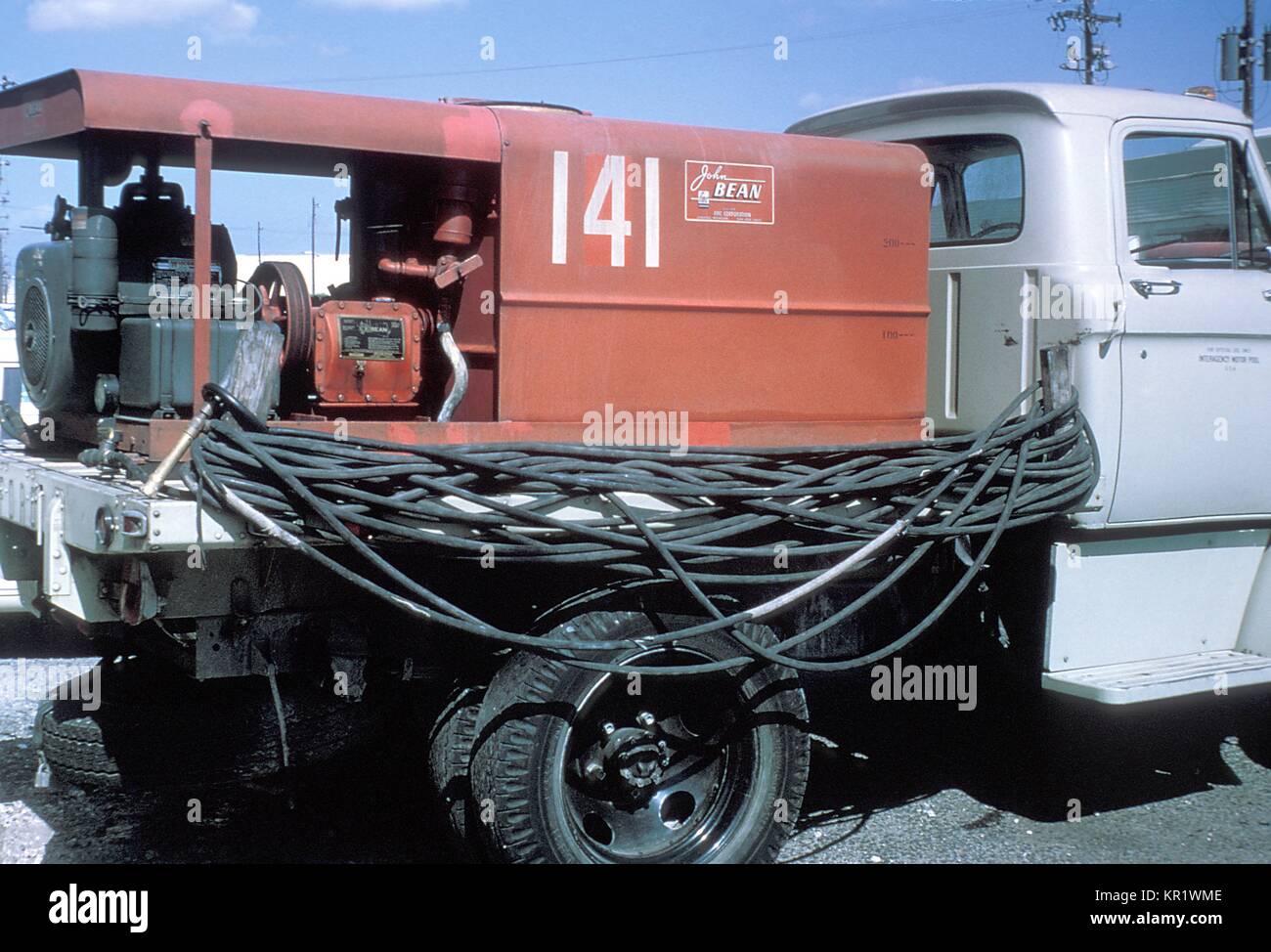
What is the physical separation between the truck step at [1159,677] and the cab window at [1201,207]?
150 cm

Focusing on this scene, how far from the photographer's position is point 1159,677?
15.1 ft

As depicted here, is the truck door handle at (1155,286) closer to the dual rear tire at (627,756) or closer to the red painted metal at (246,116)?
the dual rear tire at (627,756)

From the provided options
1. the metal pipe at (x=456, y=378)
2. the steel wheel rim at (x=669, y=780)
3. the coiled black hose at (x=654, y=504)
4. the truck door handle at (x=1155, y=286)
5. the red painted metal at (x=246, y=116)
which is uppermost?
the red painted metal at (x=246, y=116)

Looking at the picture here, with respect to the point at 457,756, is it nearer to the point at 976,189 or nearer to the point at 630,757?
the point at 630,757

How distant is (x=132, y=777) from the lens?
14.4ft

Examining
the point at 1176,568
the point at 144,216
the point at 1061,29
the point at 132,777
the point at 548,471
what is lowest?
the point at 132,777

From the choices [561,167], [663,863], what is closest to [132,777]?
[663,863]

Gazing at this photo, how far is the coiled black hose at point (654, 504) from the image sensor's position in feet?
11.4

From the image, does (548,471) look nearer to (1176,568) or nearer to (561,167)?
(561,167)

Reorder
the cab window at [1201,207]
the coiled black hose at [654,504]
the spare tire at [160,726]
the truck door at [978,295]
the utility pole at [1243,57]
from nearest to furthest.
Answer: the coiled black hose at [654,504] → the spare tire at [160,726] → the truck door at [978,295] → the cab window at [1201,207] → the utility pole at [1243,57]

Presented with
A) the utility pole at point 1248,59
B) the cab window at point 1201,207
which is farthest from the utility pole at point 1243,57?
the cab window at point 1201,207

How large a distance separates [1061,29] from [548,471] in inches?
1337

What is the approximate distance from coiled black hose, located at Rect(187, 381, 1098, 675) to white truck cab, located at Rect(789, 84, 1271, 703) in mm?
388
